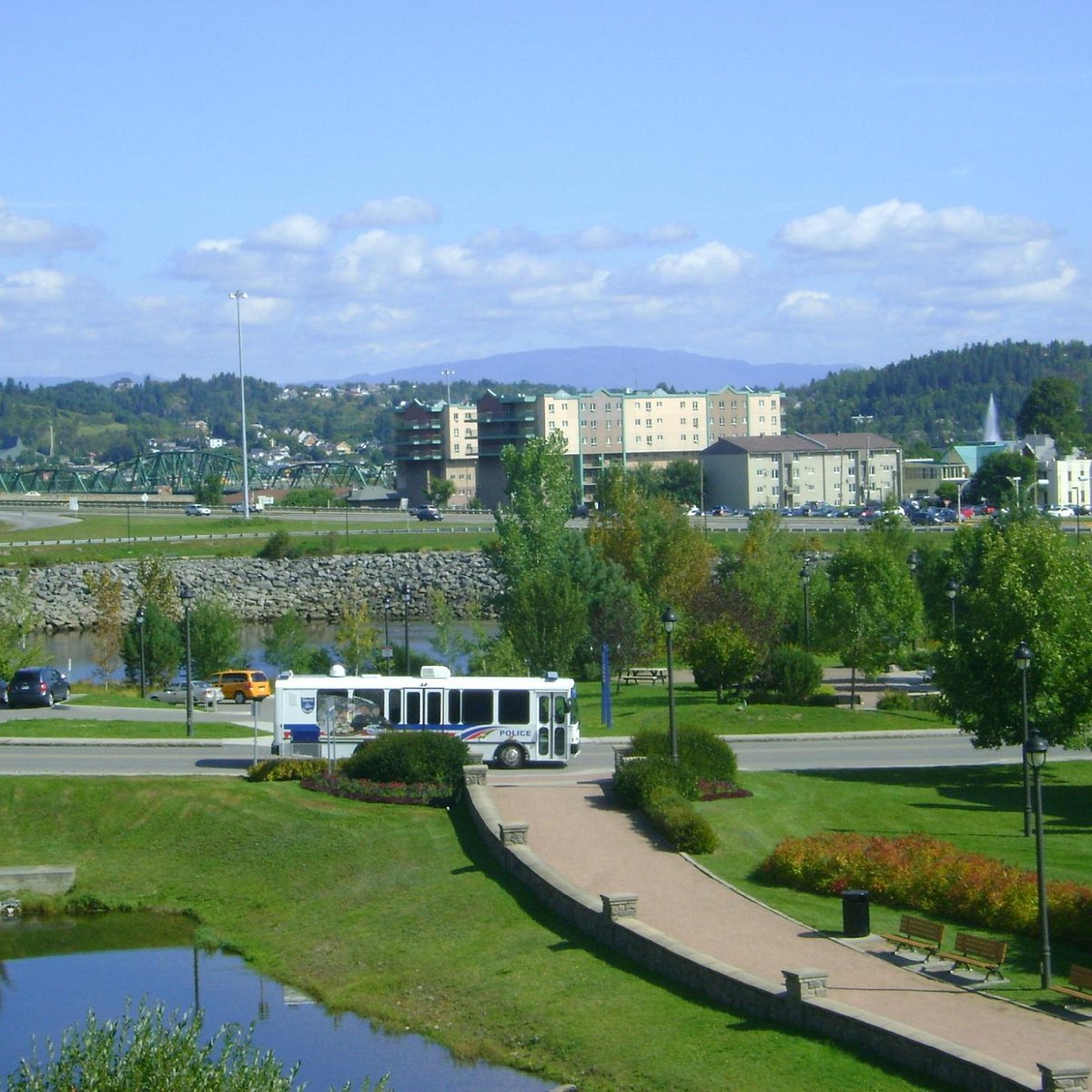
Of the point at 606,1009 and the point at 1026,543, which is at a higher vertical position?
the point at 1026,543

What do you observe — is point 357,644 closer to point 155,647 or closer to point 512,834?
point 155,647

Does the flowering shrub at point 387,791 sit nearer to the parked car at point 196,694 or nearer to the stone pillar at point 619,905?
the stone pillar at point 619,905

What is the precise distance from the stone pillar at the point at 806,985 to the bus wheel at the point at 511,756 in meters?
16.3

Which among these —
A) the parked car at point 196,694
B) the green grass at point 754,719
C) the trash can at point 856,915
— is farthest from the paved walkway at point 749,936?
the parked car at point 196,694

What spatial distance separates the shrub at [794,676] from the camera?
43.4m

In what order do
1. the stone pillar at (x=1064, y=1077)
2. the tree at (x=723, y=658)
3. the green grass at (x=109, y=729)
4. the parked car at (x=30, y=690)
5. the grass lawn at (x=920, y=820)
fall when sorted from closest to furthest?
the stone pillar at (x=1064, y=1077) → the grass lawn at (x=920, y=820) → the green grass at (x=109, y=729) → the tree at (x=723, y=658) → the parked car at (x=30, y=690)

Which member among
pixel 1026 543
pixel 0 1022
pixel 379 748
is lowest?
pixel 0 1022

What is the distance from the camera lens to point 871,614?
4684cm

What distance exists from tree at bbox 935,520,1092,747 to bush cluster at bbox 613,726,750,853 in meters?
6.07

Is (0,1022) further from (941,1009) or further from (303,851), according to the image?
(941,1009)

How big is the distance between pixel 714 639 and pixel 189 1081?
3274cm

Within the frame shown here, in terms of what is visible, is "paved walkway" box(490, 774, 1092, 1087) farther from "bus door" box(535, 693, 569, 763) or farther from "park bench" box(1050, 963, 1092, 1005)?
"bus door" box(535, 693, 569, 763)

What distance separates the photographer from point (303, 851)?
2656cm

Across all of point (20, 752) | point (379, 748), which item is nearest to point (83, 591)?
point (20, 752)
